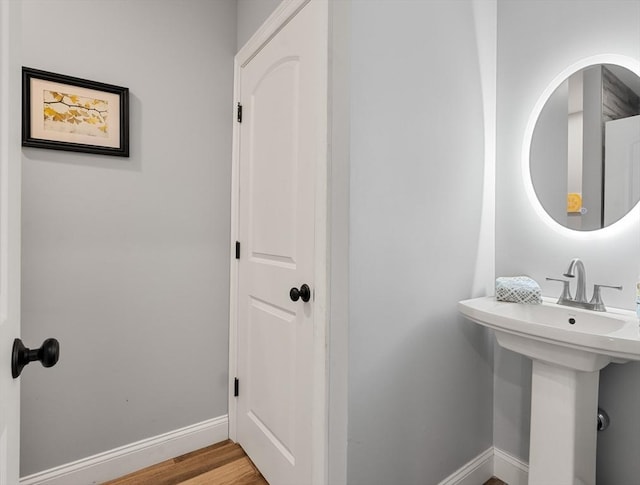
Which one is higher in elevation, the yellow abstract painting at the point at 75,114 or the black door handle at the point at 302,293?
the yellow abstract painting at the point at 75,114

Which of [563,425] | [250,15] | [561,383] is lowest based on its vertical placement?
[563,425]

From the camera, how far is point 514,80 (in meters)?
1.62

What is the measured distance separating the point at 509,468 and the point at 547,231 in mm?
1091

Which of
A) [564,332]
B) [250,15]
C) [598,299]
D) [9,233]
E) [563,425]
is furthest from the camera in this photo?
[250,15]

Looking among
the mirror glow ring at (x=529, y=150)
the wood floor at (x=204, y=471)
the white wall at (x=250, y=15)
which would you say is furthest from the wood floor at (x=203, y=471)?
the white wall at (x=250, y=15)

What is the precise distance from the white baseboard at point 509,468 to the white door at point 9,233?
1810 mm

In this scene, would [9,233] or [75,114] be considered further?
[75,114]

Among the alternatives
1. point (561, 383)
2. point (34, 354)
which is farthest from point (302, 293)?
point (561, 383)

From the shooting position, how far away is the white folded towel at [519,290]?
142cm

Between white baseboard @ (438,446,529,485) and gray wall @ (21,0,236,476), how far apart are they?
1271mm

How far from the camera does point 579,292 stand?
53.4 inches

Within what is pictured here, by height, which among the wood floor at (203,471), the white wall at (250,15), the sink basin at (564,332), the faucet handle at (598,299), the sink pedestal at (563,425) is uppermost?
the white wall at (250,15)

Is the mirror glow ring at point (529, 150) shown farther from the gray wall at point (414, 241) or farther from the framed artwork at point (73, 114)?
the framed artwork at point (73, 114)

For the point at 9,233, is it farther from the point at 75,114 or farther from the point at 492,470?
the point at 492,470
